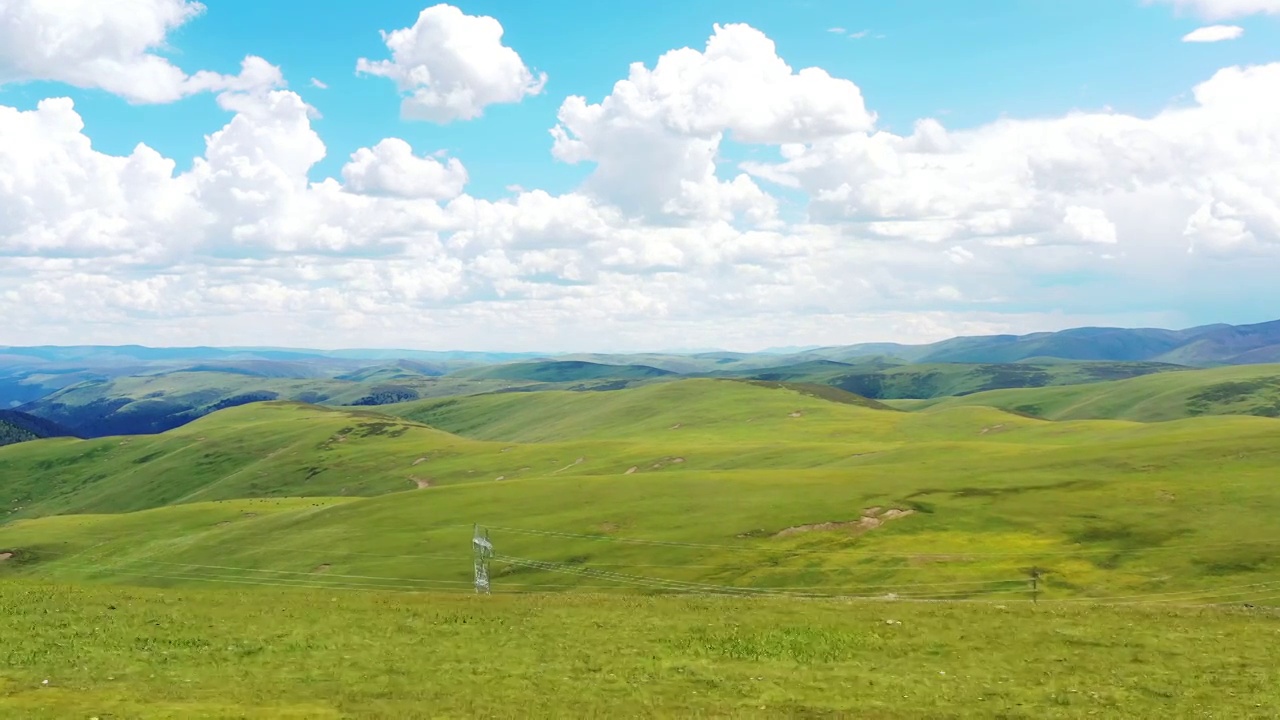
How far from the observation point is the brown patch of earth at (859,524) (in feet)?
302

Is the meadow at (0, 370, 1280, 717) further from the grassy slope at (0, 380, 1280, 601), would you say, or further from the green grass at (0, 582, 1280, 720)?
the grassy slope at (0, 380, 1280, 601)

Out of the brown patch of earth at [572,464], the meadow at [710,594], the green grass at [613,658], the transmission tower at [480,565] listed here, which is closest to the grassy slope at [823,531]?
the meadow at [710,594]

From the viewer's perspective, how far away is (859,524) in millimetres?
92688

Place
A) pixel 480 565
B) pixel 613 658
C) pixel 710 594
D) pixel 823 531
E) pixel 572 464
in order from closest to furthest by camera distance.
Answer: pixel 613 658 → pixel 710 594 → pixel 480 565 → pixel 823 531 → pixel 572 464

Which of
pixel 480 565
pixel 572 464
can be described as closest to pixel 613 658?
pixel 480 565

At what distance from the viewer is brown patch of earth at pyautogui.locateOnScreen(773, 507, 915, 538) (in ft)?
302

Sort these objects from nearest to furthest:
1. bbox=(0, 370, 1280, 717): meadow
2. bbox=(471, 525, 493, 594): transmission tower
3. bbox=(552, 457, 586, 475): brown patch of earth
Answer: bbox=(0, 370, 1280, 717): meadow
bbox=(471, 525, 493, 594): transmission tower
bbox=(552, 457, 586, 475): brown patch of earth

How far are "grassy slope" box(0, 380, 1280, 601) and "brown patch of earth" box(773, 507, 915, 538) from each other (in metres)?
1.14

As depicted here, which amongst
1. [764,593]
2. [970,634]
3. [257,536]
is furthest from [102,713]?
[257,536]

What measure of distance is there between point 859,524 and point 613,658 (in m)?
55.7

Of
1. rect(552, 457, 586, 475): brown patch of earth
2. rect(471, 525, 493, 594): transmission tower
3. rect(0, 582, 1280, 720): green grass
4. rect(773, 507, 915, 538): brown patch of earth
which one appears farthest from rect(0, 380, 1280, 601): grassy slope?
rect(552, 457, 586, 475): brown patch of earth

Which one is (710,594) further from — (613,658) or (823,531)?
(613,658)

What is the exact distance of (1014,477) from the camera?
107438 mm

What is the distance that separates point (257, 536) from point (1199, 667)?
10604cm
